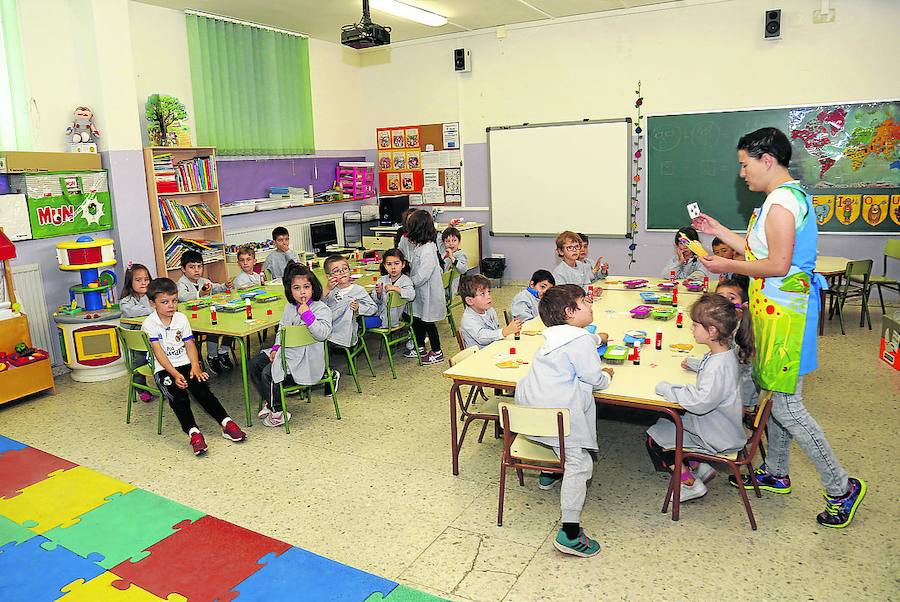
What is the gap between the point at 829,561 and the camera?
2.74 meters

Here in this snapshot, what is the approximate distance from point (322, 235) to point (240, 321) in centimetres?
397

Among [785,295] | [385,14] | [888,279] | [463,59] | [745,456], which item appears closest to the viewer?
[785,295]

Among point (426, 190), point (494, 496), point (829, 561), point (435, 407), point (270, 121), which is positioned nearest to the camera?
point (829, 561)

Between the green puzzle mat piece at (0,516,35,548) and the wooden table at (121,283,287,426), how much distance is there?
145 cm

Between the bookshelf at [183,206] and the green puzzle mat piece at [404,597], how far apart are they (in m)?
4.70

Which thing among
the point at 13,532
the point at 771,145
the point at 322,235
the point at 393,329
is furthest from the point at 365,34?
the point at 13,532

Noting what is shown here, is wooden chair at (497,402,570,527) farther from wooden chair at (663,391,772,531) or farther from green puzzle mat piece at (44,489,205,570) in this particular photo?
green puzzle mat piece at (44,489,205,570)

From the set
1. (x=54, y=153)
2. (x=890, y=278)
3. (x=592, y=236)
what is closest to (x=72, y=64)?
(x=54, y=153)

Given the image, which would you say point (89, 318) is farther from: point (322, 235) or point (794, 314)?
point (794, 314)

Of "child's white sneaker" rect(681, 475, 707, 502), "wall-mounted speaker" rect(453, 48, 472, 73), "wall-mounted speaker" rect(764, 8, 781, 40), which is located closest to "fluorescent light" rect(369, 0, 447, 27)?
"wall-mounted speaker" rect(453, 48, 472, 73)

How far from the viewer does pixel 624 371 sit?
3205mm

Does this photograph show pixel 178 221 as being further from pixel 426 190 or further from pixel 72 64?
pixel 426 190

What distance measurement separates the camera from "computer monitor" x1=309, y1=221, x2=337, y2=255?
8.29 meters

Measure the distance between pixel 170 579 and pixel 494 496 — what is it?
1.58 metres
